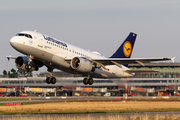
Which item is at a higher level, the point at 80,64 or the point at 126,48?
the point at 126,48

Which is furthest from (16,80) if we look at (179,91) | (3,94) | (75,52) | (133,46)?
(75,52)

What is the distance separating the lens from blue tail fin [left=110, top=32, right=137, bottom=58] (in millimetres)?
54188

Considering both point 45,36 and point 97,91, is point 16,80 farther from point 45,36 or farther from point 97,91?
point 45,36

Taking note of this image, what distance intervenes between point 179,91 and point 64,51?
6943 centimetres

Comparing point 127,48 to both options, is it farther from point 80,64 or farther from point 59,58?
point 59,58

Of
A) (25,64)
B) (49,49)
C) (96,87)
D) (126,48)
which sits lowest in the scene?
(96,87)

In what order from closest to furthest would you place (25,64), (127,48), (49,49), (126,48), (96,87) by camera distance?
1. (49,49)
2. (25,64)
3. (126,48)
4. (127,48)
5. (96,87)

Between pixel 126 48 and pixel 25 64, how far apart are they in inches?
782

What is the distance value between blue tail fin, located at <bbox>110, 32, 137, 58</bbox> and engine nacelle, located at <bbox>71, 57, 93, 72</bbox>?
1141 centimetres

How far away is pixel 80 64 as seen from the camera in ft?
139

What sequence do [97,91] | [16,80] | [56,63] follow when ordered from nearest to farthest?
1. [56,63]
2. [97,91]
3. [16,80]

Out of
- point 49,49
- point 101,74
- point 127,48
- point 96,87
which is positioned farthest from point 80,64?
point 96,87

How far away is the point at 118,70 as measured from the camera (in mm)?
51688

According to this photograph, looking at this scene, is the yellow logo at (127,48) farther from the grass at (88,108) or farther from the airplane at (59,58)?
the grass at (88,108)
